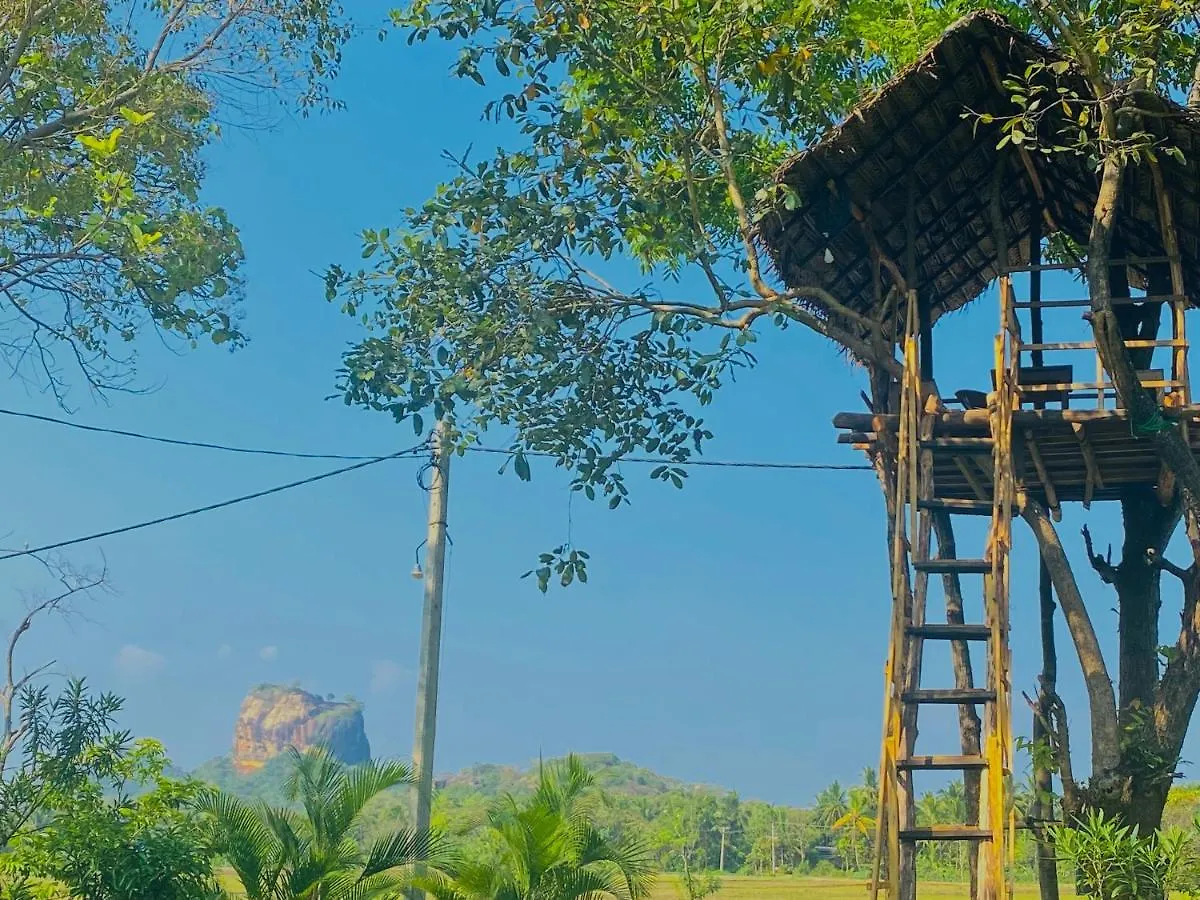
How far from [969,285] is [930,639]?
15.1ft

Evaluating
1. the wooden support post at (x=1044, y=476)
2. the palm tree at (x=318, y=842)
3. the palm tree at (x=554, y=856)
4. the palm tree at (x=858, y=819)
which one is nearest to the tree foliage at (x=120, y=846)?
the palm tree at (x=318, y=842)

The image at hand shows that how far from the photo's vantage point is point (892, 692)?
8.27 meters

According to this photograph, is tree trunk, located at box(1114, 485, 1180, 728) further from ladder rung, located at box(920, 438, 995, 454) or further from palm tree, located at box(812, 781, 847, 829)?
palm tree, located at box(812, 781, 847, 829)

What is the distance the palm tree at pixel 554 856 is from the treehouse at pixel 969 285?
3.08 m

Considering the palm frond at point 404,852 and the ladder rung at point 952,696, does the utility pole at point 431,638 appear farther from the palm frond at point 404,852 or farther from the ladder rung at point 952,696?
the ladder rung at point 952,696

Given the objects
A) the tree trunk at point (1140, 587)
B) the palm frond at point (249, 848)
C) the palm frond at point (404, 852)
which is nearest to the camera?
the palm frond at point (249, 848)

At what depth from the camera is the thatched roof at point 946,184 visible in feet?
30.4

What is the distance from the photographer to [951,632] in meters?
8.47

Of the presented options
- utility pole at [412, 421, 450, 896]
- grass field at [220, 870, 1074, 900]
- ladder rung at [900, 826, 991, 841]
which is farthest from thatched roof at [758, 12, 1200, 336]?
grass field at [220, 870, 1074, 900]

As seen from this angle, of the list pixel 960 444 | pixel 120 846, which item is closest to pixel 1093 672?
pixel 960 444

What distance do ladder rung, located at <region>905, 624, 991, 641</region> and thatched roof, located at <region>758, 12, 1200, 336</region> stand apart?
3.20 metres

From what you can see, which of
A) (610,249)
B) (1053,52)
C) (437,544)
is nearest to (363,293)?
(610,249)

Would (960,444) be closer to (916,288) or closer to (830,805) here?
(916,288)

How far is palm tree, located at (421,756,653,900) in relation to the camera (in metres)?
10.9
